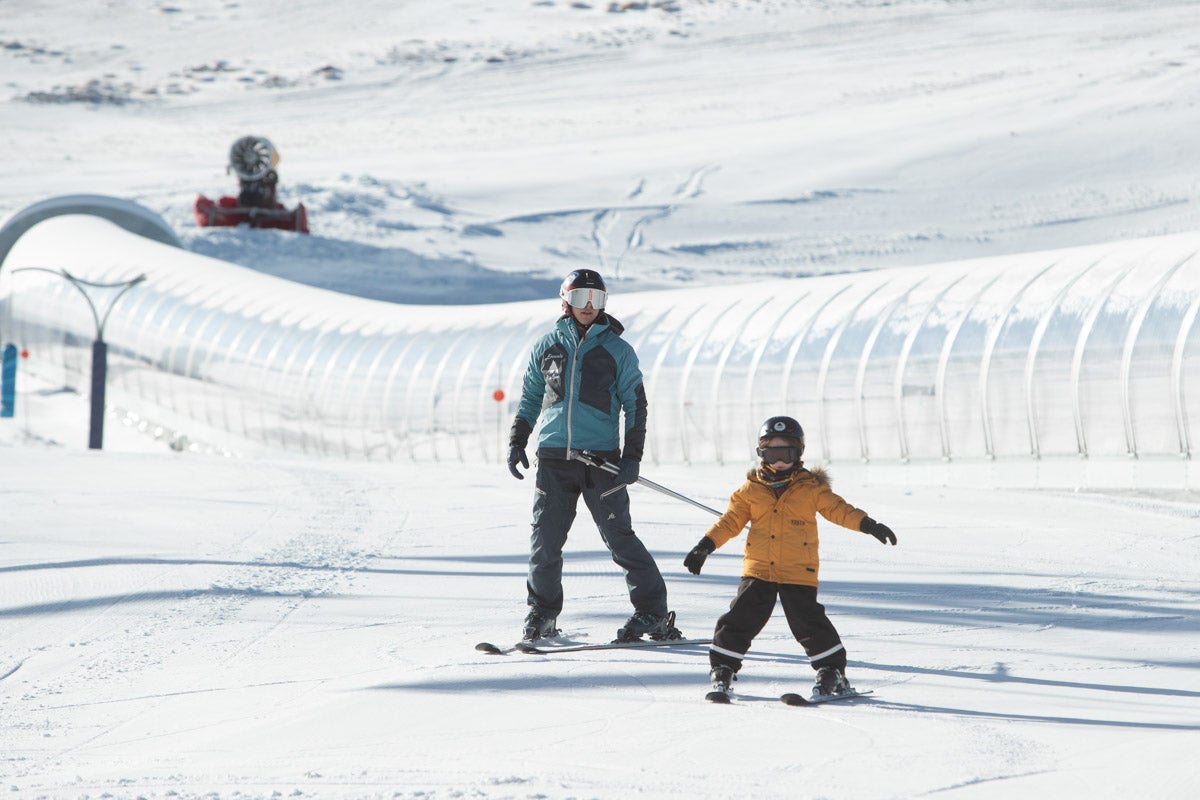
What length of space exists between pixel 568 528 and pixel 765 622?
1.13m

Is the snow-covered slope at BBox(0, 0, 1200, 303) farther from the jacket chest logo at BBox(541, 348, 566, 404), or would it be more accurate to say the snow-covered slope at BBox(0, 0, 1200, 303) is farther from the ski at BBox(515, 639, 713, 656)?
the ski at BBox(515, 639, 713, 656)

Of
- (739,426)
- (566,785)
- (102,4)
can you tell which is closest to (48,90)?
(102,4)

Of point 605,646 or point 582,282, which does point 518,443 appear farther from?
point 605,646

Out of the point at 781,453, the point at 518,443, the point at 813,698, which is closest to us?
the point at 813,698

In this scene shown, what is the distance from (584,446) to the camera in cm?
591

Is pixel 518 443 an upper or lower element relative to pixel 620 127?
lower

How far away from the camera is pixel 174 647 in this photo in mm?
5980

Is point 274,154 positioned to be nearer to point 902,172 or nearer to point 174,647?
point 902,172

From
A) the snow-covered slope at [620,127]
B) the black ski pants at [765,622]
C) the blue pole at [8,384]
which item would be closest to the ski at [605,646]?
the black ski pants at [765,622]

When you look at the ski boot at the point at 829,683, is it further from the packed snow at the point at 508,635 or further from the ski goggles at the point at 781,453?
the ski goggles at the point at 781,453

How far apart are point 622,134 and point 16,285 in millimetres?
31696

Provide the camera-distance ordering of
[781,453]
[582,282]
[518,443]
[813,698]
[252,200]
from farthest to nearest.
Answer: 1. [252,200]
2. [518,443]
3. [582,282]
4. [781,453]
5. [813,698]

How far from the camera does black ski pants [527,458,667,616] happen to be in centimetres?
593

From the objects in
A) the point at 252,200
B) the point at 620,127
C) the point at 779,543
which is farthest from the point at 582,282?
the point at 620,127
